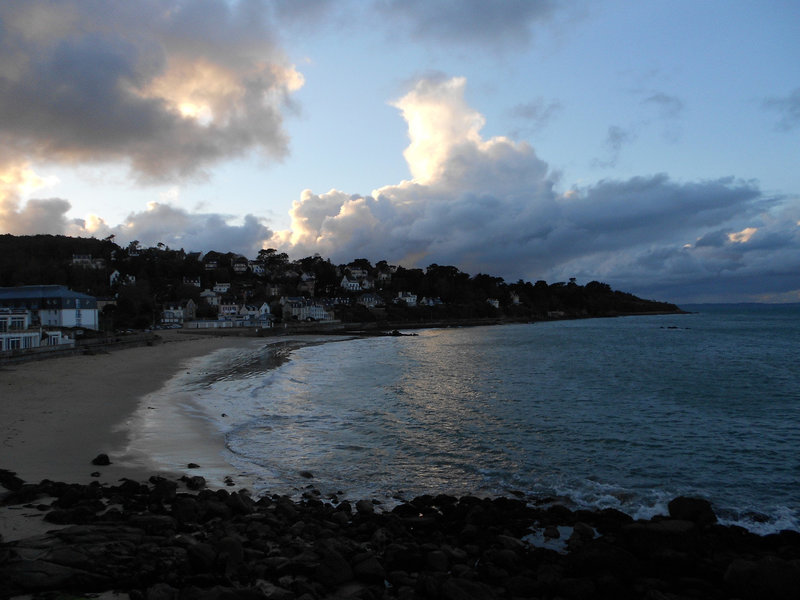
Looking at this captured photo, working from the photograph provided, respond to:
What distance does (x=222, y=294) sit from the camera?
397 ft

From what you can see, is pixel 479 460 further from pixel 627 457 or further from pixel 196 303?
pixel 196 303

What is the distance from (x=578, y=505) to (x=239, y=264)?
168923 millimetres

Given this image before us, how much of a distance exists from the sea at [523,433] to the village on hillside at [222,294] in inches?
978

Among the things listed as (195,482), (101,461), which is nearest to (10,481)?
(101,461)

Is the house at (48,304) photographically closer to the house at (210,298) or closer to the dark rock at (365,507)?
the dark rock at (365,507)

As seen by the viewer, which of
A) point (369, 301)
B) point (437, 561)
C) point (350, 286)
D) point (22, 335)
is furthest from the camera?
point (350, 286)

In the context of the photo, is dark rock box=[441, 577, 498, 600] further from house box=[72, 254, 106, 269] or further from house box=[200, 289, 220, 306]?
house box=[72, 254, 106, 269]

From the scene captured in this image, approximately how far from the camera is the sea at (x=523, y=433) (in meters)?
11.5

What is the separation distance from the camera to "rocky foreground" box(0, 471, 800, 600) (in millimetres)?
6266

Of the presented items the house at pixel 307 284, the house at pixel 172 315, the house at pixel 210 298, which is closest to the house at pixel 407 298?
the house at pixel 307 284

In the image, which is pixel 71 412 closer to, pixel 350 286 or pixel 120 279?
pixel 120 279

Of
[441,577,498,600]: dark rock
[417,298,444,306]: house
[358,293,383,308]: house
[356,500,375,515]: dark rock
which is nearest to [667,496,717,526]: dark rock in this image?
[441,577,498,600]: dark rock

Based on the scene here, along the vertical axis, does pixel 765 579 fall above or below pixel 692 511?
above

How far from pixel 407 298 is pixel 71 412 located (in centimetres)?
13159
